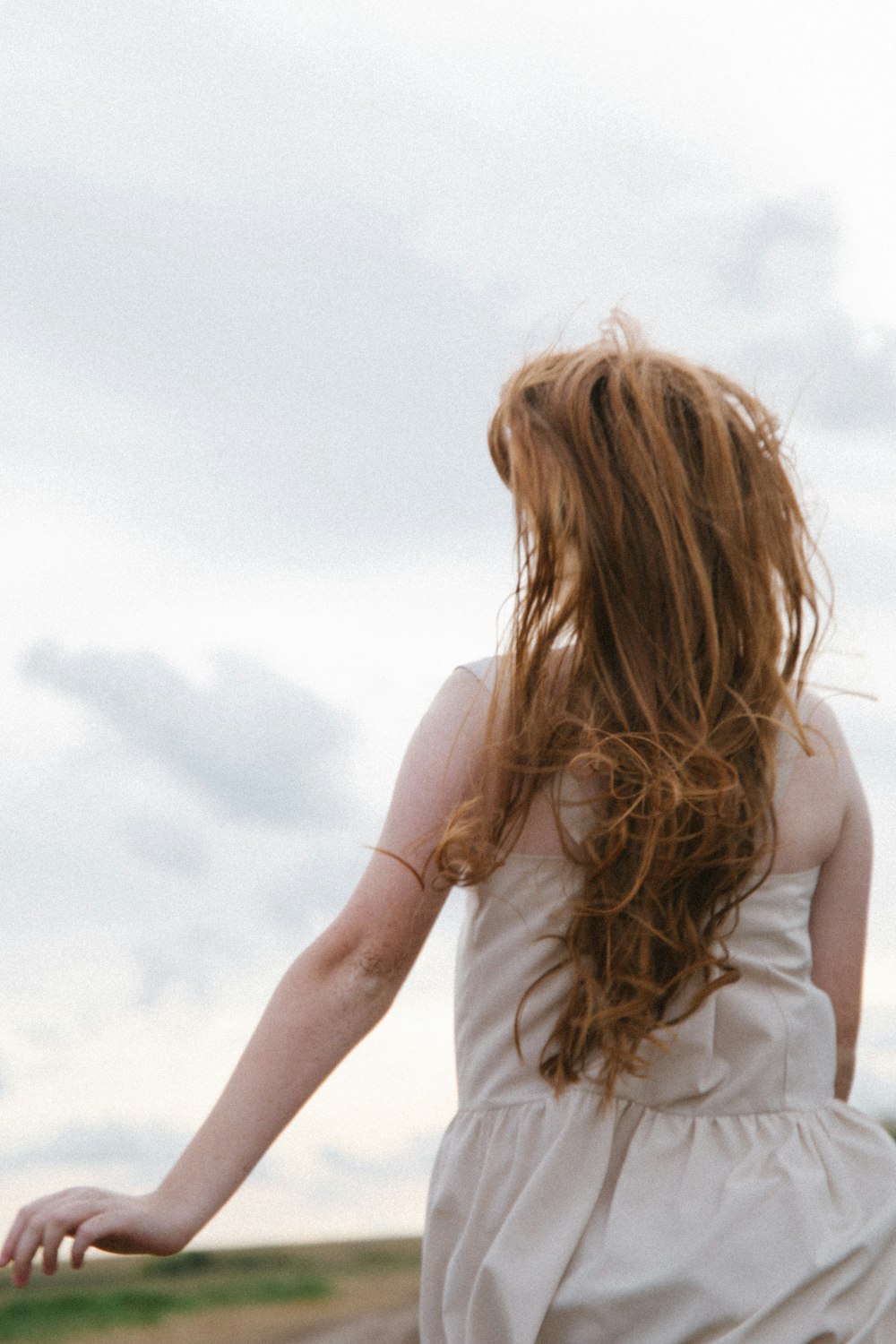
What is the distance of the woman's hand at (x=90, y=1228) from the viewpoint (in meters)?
1.63

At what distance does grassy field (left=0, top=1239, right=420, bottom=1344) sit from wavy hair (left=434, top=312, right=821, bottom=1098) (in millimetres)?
1490

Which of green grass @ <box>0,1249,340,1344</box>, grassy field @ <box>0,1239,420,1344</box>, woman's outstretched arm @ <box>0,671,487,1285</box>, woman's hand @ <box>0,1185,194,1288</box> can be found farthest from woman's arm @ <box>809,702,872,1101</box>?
green grass @ <box>0,1249,340,1344</box>

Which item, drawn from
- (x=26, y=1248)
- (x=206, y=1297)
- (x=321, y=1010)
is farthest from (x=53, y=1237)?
(x=206, y=1297)

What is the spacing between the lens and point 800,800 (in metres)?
1.92

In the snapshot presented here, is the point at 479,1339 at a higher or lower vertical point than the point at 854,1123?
lower

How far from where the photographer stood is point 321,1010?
1.75 meters

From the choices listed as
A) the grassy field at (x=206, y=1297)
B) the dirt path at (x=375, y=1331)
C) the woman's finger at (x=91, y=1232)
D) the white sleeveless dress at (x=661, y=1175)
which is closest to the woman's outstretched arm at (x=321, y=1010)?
the woman's finger at (x=91, y=1232)

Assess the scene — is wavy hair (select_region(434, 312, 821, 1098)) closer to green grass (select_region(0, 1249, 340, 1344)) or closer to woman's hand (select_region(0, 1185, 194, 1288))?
woman's hand (select_region(0, 1185, 194, 1288))

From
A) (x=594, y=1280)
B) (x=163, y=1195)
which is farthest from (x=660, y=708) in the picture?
(x=163, y=1195)

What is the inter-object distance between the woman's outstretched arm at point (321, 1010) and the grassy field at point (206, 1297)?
4.47 ft

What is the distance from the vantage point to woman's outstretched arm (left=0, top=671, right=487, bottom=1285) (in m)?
1.67

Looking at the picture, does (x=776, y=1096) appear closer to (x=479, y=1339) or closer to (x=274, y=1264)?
(x=479, y=1339)

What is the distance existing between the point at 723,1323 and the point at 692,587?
861mm

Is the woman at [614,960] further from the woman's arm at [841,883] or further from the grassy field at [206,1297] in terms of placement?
the grassy field at [206,1297]
